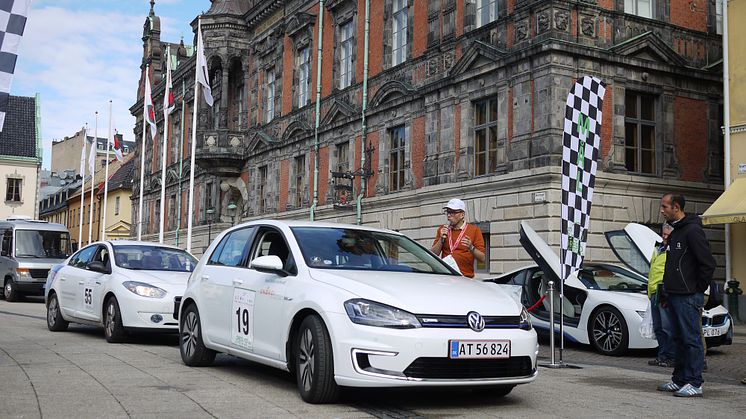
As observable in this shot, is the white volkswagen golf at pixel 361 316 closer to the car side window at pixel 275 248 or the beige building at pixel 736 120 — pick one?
the car side window at pixel 275 248

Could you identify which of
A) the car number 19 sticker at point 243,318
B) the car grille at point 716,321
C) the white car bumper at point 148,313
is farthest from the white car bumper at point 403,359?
the car grille at point 716,321

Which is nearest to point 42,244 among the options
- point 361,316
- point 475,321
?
point 361,316

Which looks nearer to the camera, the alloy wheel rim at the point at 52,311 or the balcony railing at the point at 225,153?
the alloy wheel rim at the point at 52,311

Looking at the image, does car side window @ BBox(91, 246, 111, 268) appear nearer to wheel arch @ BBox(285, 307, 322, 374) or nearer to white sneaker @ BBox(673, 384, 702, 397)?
wheel arch @ BBox(285, 307, 322, 374)

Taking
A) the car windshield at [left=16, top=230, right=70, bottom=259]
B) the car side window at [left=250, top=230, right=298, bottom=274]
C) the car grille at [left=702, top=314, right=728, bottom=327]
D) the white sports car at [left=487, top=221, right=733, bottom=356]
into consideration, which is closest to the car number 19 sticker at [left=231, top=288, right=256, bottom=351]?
the car side window at [left=250, top=230, right=298, bottom=274]

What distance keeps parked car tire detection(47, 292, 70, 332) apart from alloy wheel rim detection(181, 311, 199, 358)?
5.18 m

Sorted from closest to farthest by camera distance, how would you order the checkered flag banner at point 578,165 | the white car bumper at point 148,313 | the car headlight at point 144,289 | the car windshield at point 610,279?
the checkered flag banner at point 578,165 → the white car bumper at point 148,313 → the car headlight at point 144,289 → the car windshield at point 610,279

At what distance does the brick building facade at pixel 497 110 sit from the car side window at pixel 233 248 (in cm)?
1147

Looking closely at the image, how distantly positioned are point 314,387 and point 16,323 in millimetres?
10343

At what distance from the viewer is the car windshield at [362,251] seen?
7.23 metres

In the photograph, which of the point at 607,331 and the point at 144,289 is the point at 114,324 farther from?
the point at 607,331

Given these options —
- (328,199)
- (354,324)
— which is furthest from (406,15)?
(354,324)

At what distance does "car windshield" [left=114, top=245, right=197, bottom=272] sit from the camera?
40.2 ft

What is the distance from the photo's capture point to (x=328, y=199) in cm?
2959
